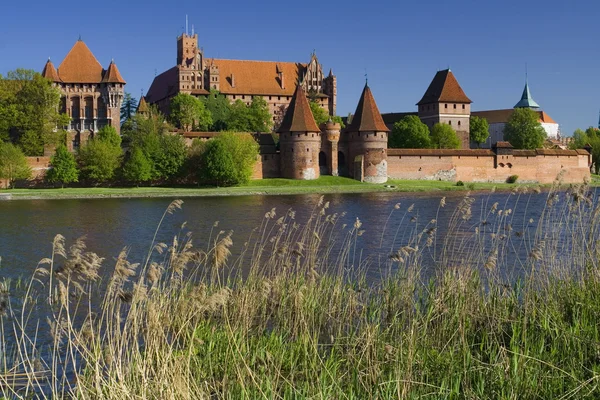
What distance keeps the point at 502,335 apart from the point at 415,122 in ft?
170

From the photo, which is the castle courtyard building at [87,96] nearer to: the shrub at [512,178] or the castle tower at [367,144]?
the castle tower at [367,144]

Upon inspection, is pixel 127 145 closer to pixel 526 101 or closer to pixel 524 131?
pixel 524 131

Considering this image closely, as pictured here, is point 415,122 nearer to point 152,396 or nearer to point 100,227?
point 100,227

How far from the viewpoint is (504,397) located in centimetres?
539

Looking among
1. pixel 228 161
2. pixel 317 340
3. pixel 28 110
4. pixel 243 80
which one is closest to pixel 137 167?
pixel 228 161

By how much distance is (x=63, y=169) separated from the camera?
1741 inches

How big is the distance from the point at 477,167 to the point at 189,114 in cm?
2339

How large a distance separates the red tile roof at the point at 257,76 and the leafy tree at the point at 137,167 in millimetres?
24644

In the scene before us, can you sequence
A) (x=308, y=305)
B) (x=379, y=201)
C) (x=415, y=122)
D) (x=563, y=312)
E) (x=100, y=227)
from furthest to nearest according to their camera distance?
(x=415, y=122) → (x=379, y=201) → (x=100, y=227) → (x=308, y=305) → (x=563, y=312)

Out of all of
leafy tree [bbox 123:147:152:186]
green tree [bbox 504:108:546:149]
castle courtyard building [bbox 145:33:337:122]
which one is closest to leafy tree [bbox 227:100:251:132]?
castle courtyard building [bbox 145:33:337:122]

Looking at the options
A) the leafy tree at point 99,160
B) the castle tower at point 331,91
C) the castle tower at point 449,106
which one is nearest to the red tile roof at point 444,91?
the castle tower at point 449,106

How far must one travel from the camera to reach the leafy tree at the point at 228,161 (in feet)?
145

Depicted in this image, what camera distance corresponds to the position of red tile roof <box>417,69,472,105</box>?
210 ft

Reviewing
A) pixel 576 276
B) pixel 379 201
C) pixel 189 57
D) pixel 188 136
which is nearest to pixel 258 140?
pixel 188 136
